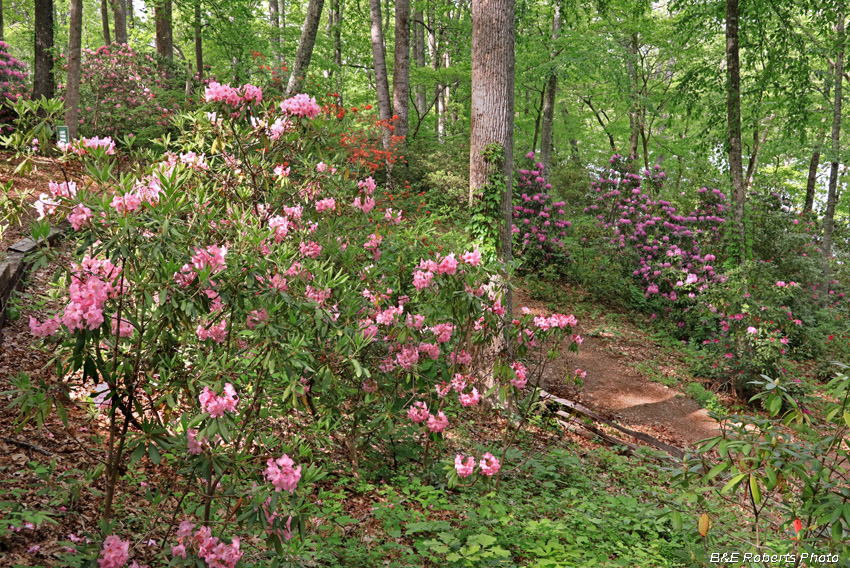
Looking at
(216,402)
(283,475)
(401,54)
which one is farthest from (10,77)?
(283,475)

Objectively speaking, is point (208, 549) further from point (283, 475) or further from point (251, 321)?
point (251, 321)

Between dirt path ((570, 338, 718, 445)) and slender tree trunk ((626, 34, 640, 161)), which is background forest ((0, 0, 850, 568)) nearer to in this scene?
dirt path ((570, 338, 718, 445))

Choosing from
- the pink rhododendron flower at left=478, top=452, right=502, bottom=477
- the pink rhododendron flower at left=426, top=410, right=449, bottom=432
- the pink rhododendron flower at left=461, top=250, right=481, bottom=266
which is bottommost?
the pink rhododendron flower at left=478, top=452, right=502, bottom=477

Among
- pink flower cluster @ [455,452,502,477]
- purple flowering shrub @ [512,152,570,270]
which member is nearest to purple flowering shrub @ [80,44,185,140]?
purple flowering shrub @ [512,152,570,270]

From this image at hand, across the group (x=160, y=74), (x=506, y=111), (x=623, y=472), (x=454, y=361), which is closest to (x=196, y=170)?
(x=454, y=361)

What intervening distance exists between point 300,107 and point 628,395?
21.9ft

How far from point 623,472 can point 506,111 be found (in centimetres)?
392

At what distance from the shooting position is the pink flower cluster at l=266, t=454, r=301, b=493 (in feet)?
6.96

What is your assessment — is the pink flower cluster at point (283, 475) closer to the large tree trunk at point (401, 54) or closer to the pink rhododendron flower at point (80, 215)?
the pink rhododendron flower at point (80, 215)

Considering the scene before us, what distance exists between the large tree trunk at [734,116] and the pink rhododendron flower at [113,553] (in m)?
11.1

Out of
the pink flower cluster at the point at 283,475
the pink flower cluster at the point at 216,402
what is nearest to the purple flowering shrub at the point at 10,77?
the pink flower cluster at the point at 216,402

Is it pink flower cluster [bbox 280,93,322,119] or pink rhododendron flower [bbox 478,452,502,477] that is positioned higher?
pink flower cluster [bbox 280,93,322,119]

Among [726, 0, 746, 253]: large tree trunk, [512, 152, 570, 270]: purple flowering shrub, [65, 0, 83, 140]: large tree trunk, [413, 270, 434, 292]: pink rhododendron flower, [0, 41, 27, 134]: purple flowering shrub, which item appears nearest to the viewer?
[413, 270, 434, 292]: pink rhododendron flower

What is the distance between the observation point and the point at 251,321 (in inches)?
102
